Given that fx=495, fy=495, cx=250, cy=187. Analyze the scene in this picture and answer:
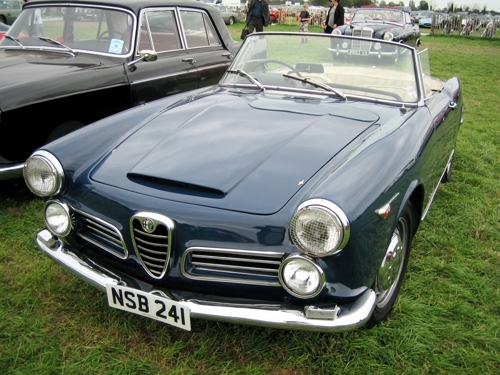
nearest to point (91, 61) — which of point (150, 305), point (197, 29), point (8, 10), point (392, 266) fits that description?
point (197, 29)

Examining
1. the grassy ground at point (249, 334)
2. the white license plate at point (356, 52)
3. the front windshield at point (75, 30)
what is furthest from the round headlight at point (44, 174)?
the front windshield at point (75, 30)

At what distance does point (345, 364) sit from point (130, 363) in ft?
3.25

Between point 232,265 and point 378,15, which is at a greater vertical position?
point 232,265

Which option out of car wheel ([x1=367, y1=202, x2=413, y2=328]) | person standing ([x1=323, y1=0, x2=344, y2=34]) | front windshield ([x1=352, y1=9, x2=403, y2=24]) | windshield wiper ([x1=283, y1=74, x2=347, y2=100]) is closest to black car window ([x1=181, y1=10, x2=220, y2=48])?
windshield wiper ([x1=283, y1=74, x2=347, y2=100])

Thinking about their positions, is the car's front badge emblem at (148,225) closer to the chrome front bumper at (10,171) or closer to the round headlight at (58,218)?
the round headlight at (58,218)

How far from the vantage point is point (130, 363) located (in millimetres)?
2273

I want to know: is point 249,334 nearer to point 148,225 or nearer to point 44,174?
point 148,225

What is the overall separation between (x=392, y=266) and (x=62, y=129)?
2.74 meters

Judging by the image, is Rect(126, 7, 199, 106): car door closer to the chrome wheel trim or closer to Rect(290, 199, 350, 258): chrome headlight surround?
the chrome wheel trim

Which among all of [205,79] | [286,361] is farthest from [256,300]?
[205,79]

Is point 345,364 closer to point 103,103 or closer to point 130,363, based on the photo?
point 130,363

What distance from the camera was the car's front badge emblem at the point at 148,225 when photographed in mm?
2104

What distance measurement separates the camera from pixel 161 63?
15.7 ft

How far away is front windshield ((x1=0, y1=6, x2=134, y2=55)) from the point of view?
14.9ft
